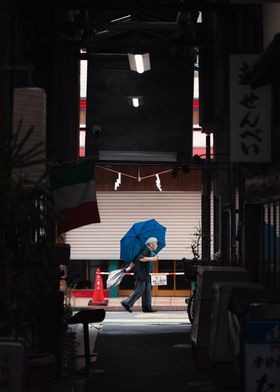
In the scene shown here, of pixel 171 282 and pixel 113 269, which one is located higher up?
pixel 113 269

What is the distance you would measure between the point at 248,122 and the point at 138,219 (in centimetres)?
1719

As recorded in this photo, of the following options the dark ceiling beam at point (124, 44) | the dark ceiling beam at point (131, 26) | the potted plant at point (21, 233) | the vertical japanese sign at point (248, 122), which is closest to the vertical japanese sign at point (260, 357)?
the potted plant at point (21, 233)

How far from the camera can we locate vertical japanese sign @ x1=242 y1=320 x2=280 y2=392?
363 inches

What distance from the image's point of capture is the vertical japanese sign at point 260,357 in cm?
923

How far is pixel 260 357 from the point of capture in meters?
9.24

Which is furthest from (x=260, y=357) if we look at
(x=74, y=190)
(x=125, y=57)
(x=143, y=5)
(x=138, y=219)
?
(x=138, y=219)

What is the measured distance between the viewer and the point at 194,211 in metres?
31.6

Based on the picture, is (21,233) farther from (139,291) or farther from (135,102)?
(139,291)

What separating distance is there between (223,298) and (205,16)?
13.3 metres

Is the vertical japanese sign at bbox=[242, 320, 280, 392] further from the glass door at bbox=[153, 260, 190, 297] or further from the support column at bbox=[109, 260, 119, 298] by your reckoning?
the glass door at bbox=[153, 260, 190, 297]

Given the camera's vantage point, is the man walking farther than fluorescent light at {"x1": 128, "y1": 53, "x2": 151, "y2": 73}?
Result: Yes

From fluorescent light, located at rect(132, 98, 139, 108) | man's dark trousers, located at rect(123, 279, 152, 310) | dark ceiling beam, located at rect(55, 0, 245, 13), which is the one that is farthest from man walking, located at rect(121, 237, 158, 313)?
dark ceiling beam, located at rect(55, 0, 245, 13)

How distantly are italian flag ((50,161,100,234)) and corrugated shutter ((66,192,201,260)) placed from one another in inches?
670

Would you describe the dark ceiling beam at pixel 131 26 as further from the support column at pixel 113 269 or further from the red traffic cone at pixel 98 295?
the support column at pixel 113 269
